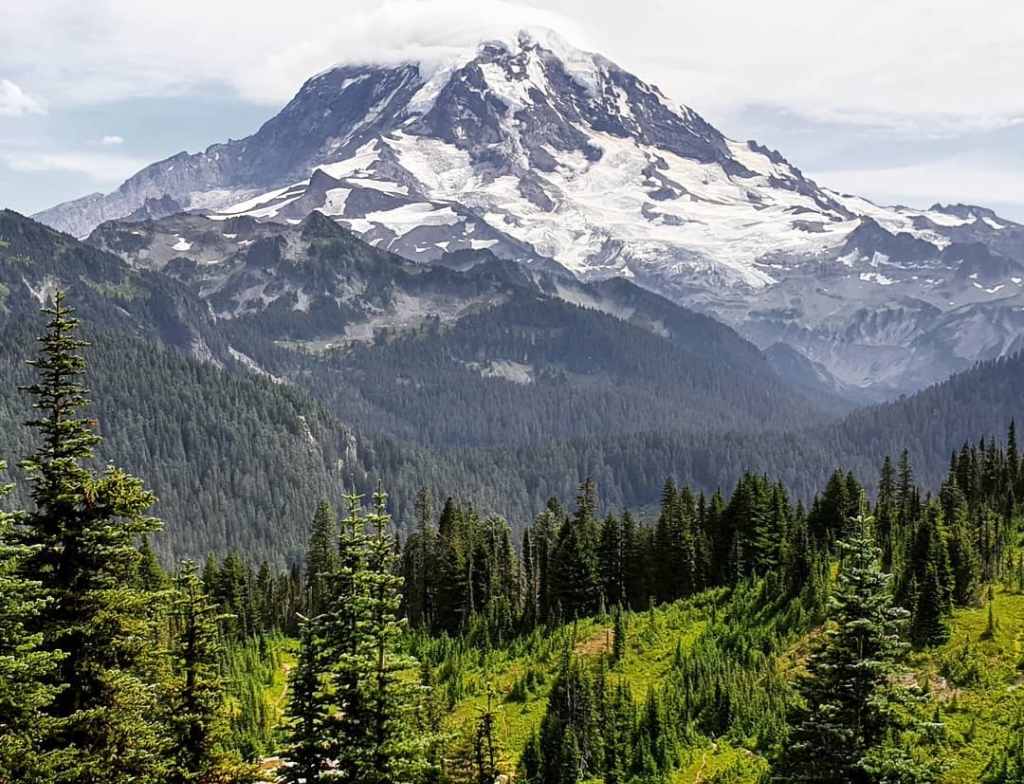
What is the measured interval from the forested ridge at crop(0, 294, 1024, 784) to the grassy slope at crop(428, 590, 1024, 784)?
250 mm

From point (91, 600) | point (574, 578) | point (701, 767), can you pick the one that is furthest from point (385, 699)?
point (574, 578)

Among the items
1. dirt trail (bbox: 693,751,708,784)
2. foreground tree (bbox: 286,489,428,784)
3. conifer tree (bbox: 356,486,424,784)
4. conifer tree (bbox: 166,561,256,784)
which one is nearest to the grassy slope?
dirt trail (bbox: 693,751,708,784)

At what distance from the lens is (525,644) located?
303ft

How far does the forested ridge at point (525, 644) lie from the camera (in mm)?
29516

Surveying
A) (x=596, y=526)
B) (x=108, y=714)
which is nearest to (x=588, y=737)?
(x=108, y=714)

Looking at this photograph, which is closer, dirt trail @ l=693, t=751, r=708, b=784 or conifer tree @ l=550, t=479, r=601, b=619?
dirt trail @ l=693, t=751, r=708, b=784

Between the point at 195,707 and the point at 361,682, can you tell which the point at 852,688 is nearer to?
the point at 361,682

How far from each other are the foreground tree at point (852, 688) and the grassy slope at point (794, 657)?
536cm

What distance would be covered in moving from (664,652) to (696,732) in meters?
16.7

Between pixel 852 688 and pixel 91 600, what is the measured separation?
77.3 ft

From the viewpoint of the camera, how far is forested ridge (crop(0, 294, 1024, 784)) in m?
29.5

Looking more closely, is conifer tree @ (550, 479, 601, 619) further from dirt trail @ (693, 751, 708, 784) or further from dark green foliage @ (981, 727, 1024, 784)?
dark green foliage @ (981, 727, 1024, 784)

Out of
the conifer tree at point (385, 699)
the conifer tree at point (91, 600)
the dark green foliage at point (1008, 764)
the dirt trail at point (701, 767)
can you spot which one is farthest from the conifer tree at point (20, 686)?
the dirt trail at point (701, 767)

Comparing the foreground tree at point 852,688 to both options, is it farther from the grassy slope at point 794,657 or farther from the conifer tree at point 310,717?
the conifer tree at point 310,717
